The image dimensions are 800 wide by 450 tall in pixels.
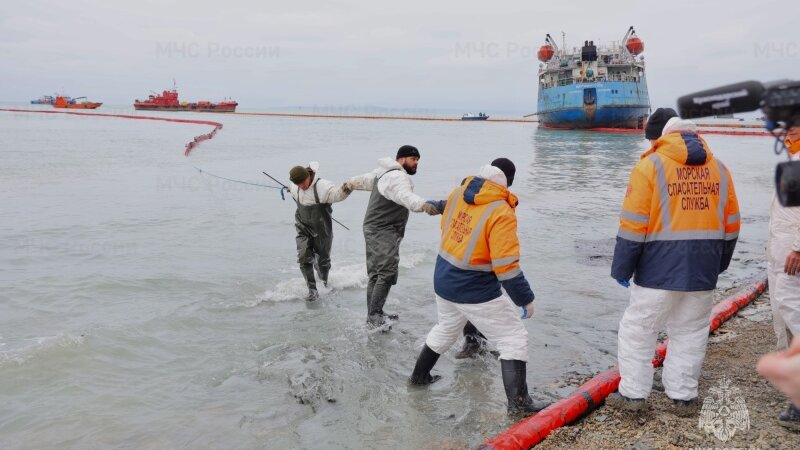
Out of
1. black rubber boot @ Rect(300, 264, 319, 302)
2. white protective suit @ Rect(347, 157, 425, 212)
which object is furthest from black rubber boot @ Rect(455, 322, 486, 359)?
black rubber boot @ Rect(300, 264, 319, 302)

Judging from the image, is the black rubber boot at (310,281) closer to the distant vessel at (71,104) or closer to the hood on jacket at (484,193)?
the hood on jacket at (484,193)

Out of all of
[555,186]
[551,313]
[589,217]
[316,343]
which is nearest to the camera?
[316,343]

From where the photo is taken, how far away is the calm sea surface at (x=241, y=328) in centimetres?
438

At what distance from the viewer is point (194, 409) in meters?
4.61

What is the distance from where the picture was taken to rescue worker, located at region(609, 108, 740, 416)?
356 cm

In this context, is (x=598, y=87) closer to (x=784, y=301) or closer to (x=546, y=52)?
(x=546, y=52)

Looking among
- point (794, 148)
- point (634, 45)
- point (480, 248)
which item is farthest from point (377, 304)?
point (634, 45)

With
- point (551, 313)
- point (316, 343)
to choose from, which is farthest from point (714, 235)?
point (316, 343)

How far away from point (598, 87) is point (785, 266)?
4972cm

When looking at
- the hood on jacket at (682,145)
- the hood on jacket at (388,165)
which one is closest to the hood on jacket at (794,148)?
the hood on jacket at (682,145)

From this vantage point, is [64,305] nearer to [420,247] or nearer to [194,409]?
[194,409]

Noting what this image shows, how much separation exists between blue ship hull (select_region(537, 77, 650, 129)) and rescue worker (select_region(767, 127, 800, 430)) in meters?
49.1

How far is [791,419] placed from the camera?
3.61m

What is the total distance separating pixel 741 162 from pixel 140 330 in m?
27.7
